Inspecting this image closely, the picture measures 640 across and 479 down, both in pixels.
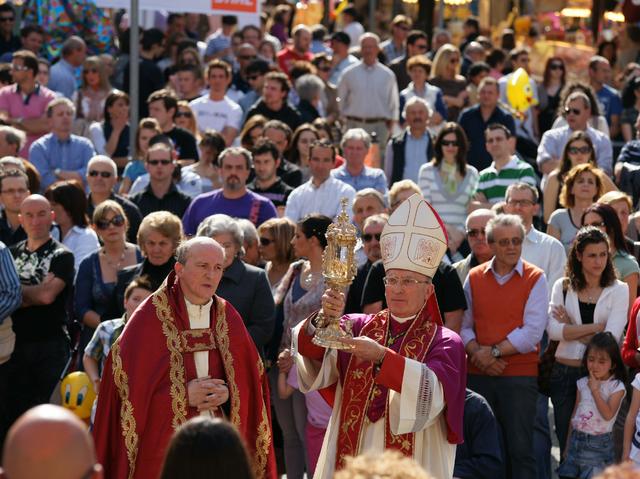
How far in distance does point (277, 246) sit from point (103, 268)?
1.18m

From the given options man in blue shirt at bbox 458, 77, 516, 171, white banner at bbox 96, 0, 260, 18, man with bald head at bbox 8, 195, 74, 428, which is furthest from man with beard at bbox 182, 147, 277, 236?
man in blue shirt at bbox 458, 77, 516, 171

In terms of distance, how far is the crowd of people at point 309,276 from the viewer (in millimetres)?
6477

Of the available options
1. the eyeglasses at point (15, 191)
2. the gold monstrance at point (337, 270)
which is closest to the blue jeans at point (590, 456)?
the gold monstrance at point (337, 270)

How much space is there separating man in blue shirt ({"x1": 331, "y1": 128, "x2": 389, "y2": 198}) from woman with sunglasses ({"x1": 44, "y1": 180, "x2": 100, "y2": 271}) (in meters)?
2.54

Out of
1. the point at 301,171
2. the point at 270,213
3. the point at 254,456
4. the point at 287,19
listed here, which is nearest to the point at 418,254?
the point at 254,456

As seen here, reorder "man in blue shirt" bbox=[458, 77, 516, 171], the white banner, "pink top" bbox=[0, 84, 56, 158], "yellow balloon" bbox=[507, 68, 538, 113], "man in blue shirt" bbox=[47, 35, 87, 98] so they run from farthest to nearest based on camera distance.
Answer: "yellow balloon" bbox=[507, 68, 538, 113]
"man in blue shirt" bbox=[47, 35, 87, 98]
"pink top" bbox=[0, 84, 56, 158]
"man in blue shirt" bbox=[458, 77, 516, 171]
the white banner

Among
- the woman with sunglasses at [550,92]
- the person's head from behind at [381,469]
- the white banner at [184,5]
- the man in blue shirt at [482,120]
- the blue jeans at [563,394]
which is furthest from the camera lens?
the woman with sunglasses at [550,92]

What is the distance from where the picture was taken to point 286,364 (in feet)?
27.5

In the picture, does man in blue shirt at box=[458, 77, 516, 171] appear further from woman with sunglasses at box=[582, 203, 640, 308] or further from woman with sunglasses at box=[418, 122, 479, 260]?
woman with sunglasses at box=[582, 203, 640, 308]

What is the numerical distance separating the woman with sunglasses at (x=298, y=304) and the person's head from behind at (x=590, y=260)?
159 cm

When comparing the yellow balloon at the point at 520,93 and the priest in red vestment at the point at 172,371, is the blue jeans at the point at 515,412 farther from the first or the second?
the yellow balloon at the point at 520,93

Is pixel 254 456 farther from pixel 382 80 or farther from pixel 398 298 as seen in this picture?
pixel 382 80

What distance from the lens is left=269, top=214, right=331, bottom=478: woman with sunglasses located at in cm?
883

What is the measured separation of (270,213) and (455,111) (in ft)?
22.0
